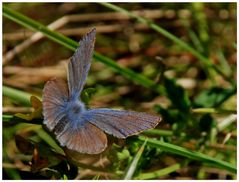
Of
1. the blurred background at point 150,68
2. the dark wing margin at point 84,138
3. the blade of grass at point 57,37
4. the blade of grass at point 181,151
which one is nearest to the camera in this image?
the dark wing margin at point 84,138

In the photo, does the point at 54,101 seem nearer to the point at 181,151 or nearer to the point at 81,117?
the point at 81,117

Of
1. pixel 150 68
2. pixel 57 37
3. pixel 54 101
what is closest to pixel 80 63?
pixel 54 101

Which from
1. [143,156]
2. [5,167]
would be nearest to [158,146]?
[143,156]

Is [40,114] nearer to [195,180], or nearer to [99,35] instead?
[195,180]

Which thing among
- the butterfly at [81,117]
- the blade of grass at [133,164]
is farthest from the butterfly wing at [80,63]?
the blade of grass at [133,164]

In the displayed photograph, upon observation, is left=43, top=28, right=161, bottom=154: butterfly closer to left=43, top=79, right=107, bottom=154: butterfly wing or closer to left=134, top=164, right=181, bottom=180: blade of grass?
left=43, top=79, right=107, bottom=154: butterfly wing

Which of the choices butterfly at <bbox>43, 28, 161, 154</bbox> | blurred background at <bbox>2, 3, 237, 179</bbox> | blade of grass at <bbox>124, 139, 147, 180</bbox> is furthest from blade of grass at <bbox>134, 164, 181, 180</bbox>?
butterfly at <bbox>43, 28, 161, 154</bbox>

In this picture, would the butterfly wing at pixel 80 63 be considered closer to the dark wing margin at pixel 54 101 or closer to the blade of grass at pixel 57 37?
the dark wing margin at pixel 54 101
